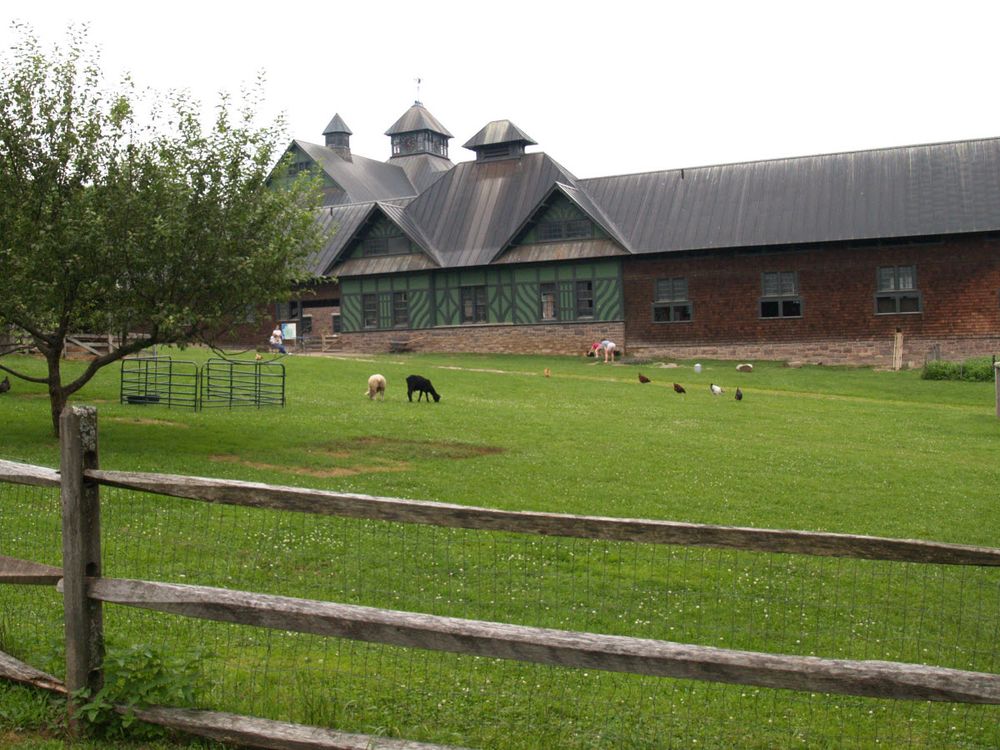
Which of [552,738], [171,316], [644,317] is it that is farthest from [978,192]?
[552,738]

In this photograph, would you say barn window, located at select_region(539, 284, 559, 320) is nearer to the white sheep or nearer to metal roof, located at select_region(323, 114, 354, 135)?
the white sheep

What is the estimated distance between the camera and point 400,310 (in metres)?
55.0

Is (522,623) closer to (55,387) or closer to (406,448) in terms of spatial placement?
(406,448)

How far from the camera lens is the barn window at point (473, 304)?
53.2m

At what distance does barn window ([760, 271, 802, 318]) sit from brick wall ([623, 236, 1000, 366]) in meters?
0.24

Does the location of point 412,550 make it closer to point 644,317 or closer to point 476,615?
point 476,615

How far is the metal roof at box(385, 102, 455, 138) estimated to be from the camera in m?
82.9

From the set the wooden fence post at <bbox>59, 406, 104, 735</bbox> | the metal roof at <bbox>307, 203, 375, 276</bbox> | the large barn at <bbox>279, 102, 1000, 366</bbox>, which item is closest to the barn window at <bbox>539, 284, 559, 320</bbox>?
the large barn at <bbox>279, 102, 1000, 366</bbox>

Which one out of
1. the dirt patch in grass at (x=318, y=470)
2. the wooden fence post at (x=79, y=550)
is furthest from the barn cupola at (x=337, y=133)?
the wooden fence post at (x=79, y=550)

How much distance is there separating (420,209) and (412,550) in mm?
45749

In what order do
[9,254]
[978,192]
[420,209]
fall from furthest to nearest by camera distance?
[420,209]
[978,192]
[9,254]

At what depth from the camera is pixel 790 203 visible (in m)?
47.7

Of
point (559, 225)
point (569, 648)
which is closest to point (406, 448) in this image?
point (569, 648)

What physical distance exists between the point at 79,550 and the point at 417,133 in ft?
262
